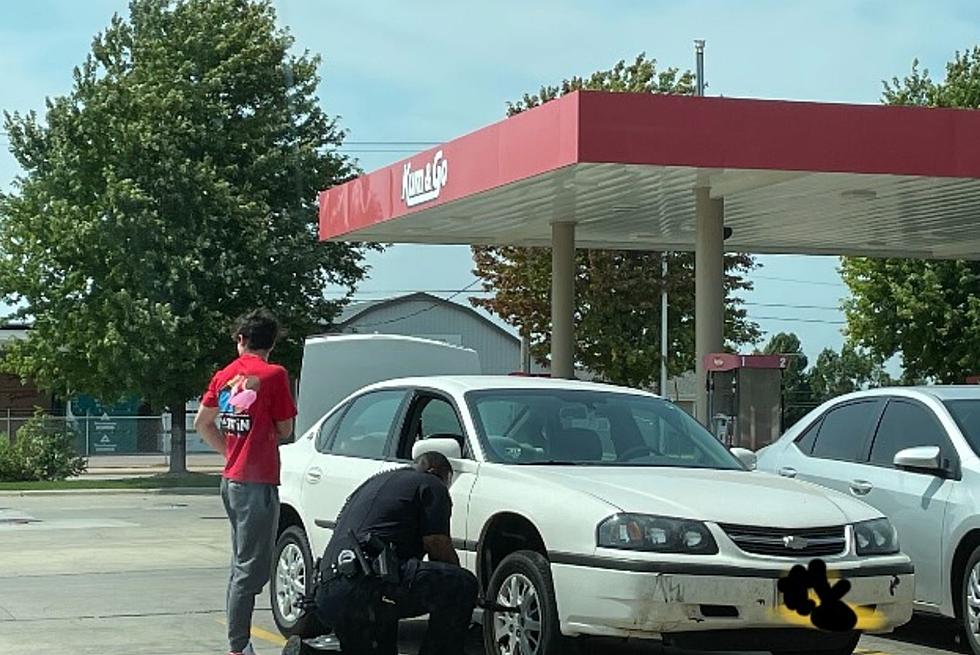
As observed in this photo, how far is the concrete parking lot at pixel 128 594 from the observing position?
10.0 metres

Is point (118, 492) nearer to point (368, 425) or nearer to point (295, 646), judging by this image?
point (368, 425)

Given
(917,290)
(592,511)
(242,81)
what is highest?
(242,81)

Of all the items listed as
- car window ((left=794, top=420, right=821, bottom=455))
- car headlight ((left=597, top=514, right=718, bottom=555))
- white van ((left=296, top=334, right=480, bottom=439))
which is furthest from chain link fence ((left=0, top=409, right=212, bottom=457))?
car headlight ((left=597, top=514, right=718, bottom=555))

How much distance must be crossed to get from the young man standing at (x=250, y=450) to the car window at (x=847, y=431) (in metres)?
3.87

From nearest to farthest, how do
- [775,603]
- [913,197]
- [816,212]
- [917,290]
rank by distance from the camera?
[775,603], [913,197], [816,212], [917,290]

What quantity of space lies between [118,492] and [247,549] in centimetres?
2336

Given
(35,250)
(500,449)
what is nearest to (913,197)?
(500,449)

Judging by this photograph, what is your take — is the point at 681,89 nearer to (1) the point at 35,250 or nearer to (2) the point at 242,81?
(2) the point at 242,81

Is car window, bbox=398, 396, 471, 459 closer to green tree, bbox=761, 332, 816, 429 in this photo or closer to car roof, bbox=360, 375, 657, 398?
car roof, bbox=360, 375, 657, 398

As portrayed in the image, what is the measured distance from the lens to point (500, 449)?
343 inches

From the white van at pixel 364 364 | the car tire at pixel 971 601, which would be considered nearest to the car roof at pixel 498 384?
the car tire at pixel 971 601

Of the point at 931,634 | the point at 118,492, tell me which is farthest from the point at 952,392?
the point at 118,492

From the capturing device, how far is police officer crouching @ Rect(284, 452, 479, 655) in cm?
721

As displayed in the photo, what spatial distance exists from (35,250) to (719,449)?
1062 inches
